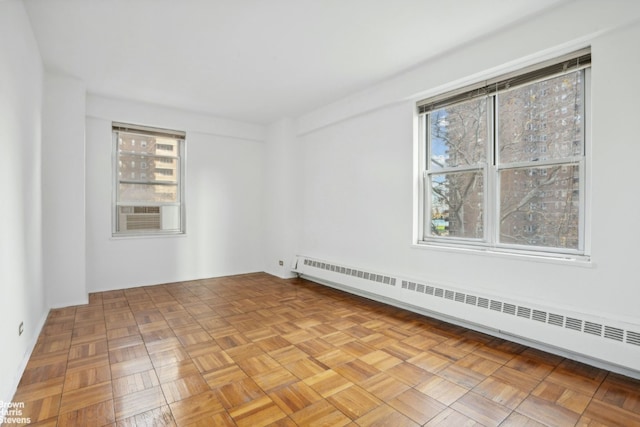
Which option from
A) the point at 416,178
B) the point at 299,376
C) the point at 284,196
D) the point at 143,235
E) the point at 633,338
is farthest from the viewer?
the point at 284,196

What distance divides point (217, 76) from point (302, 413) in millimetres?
3277

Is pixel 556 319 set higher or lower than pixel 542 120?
lower

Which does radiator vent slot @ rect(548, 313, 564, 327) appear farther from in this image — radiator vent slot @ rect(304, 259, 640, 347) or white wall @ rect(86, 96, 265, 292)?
white wall @ rect(86, 96, 265, 292)

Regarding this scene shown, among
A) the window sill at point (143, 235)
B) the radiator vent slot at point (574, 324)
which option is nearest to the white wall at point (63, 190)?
the window sill at point (143, 235)

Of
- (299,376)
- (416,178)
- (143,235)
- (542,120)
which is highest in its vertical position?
(542,120)

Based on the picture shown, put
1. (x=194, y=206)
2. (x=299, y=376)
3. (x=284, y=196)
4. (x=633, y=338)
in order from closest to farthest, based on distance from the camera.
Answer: (x=633, y=338) → (x=299, y=376) → (x=194, y=206) → (x=284, y=196)

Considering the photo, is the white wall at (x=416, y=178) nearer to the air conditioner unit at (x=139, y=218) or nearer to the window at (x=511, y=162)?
the window at (x=511, y=162)

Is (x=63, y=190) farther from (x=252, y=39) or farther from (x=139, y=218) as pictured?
(x=252, y=39)

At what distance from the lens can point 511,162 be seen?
2.83 metres

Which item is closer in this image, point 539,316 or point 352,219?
point 539,316

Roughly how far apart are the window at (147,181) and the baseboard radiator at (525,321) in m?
3.08

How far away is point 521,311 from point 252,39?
10.1 ft

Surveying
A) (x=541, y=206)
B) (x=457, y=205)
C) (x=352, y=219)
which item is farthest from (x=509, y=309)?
(x=352, y=219)

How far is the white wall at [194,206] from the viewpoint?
168 inches
